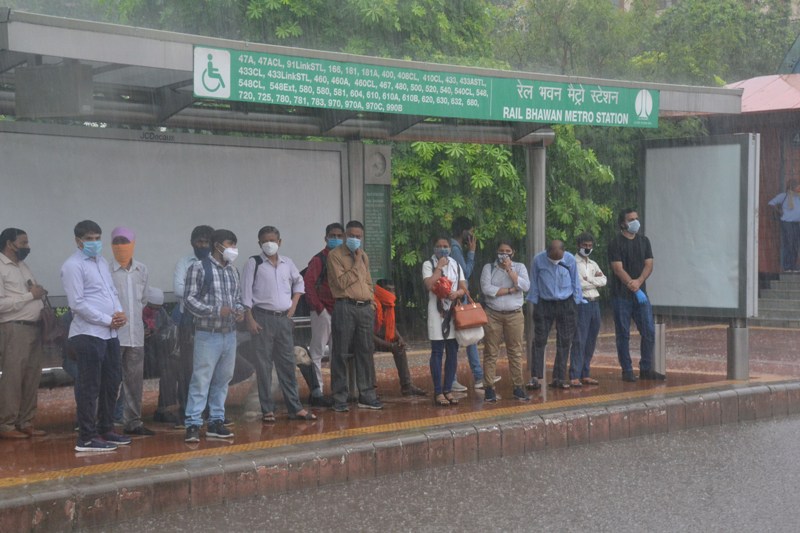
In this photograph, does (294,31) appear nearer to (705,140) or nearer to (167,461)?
(705,140)

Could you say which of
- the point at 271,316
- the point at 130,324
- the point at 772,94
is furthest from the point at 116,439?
the point at 772,94

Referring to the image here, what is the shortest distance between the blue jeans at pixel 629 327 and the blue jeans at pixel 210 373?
16.0ft

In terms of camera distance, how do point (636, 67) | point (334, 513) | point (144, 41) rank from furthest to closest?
point (636, 67), point (144, 41), point (334, 513)

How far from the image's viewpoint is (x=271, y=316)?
925 centimetres

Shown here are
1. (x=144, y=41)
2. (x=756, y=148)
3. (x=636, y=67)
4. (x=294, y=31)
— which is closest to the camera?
(x=144, y=41)

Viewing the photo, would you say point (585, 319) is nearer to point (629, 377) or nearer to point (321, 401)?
point (629, 377)

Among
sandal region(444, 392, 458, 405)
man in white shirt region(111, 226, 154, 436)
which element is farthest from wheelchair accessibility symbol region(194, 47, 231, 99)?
sandal region(444, 392, 458, 405)

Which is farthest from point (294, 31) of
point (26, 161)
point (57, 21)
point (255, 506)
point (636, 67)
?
point (636, 67)

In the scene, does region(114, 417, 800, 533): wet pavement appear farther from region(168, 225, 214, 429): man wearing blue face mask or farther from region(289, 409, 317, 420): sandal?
region(168, 225, 214, 429): man wearing blue face mask

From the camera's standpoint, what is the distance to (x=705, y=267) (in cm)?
1180

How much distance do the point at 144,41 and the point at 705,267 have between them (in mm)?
6718

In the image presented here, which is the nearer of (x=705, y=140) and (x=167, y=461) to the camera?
(x=167, y=461)

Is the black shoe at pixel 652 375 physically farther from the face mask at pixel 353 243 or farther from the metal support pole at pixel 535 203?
the face mask at pixel 353 243

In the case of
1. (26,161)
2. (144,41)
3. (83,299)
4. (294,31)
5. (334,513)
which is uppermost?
(294,31)
